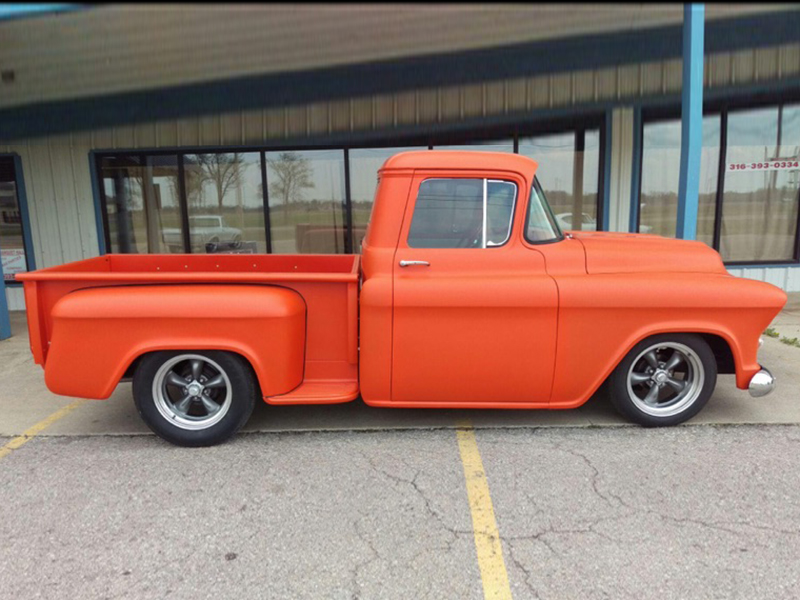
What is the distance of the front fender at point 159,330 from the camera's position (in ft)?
11.3

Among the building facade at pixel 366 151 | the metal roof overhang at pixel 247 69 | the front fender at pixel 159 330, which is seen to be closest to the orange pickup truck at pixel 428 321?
the front fender at pixel 159 330

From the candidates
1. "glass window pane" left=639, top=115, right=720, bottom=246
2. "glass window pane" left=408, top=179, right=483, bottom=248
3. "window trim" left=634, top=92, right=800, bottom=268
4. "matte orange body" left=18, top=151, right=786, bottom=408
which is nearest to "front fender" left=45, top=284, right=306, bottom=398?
"matte orange body" left=18, top=151, right=786, bottom=408

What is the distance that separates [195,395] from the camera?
12.1 feet

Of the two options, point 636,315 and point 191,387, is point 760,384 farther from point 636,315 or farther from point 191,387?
point 191,387

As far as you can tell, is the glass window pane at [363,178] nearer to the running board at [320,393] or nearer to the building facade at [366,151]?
the building facade at [366,151]

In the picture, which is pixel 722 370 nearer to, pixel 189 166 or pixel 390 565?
pixel 390 565

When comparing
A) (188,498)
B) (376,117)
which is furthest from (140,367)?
(376,117)

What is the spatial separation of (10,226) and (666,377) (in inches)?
404

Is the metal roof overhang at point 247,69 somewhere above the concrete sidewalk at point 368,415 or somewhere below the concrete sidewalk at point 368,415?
above

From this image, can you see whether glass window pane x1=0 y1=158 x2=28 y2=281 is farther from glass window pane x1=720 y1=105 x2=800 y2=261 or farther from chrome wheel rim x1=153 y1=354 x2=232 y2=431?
glass window pane x1=720 y1=105 x2=800 y2=261

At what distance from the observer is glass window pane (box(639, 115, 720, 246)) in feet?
27.5

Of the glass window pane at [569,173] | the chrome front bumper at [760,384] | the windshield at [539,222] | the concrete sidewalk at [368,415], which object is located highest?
the glass window pane at [569,173]

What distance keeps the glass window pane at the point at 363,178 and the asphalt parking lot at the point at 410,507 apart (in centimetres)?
519

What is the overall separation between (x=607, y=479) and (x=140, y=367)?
322 centimetres
